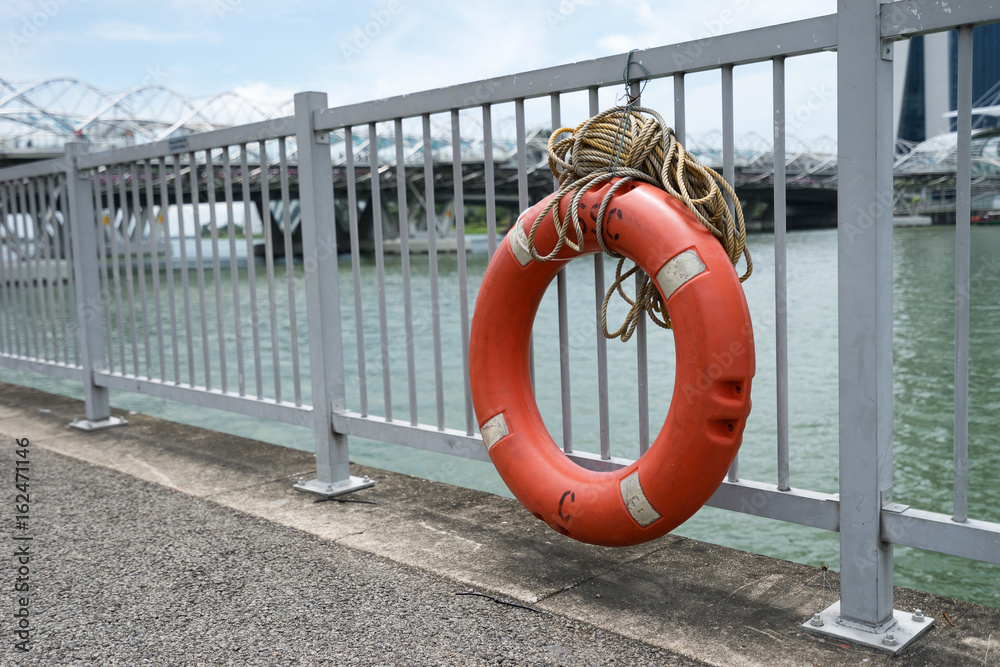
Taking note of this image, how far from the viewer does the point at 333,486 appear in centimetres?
347

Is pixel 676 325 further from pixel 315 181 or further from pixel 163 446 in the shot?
pixel 163 446

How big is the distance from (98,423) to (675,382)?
3.86m

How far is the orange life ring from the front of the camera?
2.04m

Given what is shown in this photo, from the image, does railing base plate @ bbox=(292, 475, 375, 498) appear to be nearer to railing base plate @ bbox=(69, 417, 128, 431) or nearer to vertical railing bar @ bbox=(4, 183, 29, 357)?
railing base plate @ bbox=(69, 417, 128, 431)

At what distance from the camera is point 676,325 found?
2.10 meters

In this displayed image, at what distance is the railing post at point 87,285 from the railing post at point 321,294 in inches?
79.2

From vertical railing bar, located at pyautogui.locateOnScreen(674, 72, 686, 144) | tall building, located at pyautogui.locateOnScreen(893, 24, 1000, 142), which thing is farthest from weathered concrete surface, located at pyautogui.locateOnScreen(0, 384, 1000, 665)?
tall building, located at pyautogui.locateOnScreen(893, 24, 1000, 142)

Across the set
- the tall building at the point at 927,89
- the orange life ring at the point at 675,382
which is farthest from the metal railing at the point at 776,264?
the tall building at the point at 927,89

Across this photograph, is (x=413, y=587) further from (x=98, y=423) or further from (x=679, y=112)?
(x=98, y=423)

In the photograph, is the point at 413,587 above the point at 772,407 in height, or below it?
above

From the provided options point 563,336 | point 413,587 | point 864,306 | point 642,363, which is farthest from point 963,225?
point 413,587

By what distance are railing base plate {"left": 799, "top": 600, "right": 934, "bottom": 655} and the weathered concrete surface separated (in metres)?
0.03

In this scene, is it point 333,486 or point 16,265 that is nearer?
point 333,486

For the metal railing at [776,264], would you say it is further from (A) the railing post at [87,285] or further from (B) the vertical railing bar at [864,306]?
(A) the railing post at [87,285]
